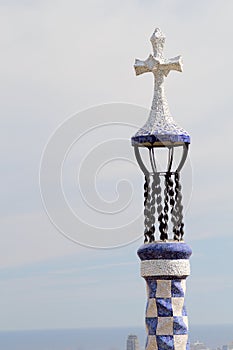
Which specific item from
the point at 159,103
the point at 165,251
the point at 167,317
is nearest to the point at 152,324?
the point at 167,317

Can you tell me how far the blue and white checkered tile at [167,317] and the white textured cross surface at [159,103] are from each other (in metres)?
1.92

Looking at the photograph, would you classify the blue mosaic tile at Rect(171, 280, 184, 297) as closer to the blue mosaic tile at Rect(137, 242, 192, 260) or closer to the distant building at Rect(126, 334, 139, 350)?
the blue mosaic tile at Rect(137, 242, 192, 260)

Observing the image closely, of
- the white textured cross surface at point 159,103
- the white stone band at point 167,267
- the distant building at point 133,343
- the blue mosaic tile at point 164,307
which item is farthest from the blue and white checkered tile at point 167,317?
the distant building at point 133,343

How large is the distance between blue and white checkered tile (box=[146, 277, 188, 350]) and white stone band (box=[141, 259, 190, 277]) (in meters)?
0.11

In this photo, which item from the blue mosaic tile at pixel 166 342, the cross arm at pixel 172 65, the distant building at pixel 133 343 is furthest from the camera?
the distant building at pixel 133 343

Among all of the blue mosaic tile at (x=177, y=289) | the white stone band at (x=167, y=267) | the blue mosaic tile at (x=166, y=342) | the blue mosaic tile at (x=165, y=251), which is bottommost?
the blue mosaic tile at (x=166, y=342)

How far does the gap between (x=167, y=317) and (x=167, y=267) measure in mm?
664

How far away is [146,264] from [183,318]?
0.87 metres

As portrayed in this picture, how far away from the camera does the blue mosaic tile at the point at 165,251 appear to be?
52.0ft

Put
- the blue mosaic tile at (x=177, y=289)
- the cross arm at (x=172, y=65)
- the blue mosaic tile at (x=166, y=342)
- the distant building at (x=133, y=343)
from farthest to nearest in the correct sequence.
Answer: the distant building at (x=133, y=343) → the cross arm at (x=172, y=65) → the blue mosaic tile at (x=177, y=289) → the blue mosaic tile at (x=166, y=342)

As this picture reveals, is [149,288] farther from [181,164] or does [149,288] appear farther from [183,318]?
[181,164]

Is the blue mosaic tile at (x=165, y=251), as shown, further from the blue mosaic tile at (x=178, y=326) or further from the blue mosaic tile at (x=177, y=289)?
the blue mosaic tile at (x=178, y=326)

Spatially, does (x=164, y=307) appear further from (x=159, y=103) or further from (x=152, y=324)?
(x=159, y=103)

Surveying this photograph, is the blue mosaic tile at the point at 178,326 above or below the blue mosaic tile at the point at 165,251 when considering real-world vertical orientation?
below
